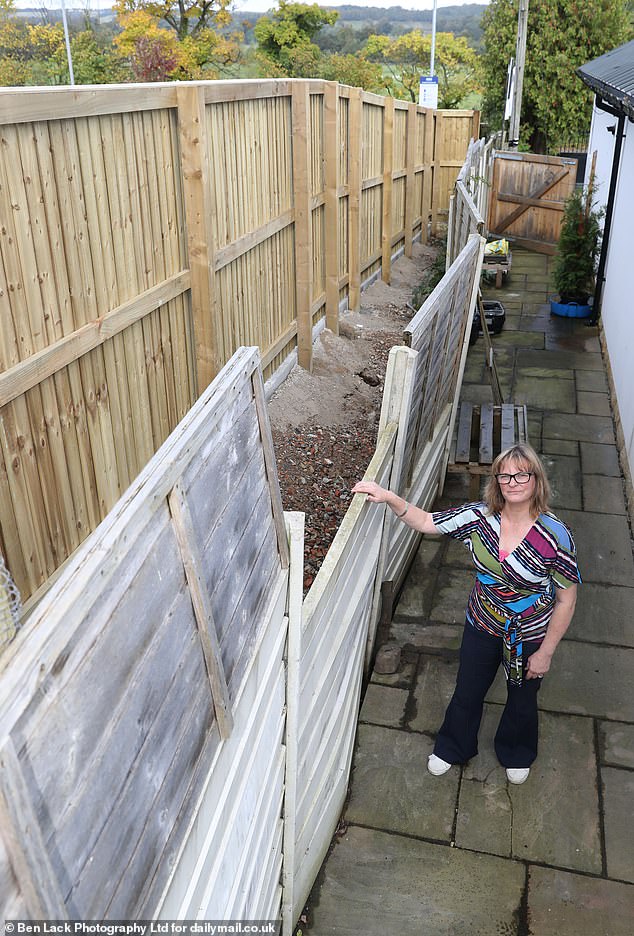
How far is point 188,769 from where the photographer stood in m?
1.61

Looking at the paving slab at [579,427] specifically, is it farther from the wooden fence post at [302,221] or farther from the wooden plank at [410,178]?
the wooden plank at [410,178]

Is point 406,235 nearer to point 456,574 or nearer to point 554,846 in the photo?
point 456,574

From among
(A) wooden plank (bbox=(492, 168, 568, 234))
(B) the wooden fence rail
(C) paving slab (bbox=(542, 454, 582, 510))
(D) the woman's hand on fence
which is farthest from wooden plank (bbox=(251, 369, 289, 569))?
(A) wooden plank (bbox=(492, 168, 568, 234))

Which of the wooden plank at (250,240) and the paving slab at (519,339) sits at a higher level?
the wooden plank at (250,240)

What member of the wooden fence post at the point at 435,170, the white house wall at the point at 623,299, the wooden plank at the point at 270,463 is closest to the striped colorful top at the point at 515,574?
the wooden plank at the point at 270,463

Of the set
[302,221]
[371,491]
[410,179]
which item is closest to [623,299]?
[302,221]

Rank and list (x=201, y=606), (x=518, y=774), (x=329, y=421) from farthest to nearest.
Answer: (x=329, y=421) → (x=518, y=774) → (x=201, y=606)

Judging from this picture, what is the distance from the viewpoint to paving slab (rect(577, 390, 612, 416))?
26.7 ft

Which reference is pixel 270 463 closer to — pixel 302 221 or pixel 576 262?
pixel 302 221

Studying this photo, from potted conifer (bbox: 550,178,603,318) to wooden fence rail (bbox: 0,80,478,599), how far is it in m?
5.01

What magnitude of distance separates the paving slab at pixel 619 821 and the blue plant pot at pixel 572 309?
879 centimetres

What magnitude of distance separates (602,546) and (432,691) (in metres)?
2.01

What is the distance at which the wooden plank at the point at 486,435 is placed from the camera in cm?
589

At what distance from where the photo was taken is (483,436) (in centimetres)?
619
